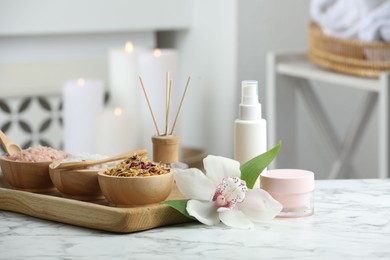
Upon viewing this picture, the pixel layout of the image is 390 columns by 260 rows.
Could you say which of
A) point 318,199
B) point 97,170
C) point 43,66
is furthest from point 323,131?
point 97,170

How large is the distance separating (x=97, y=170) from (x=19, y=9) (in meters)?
1.36

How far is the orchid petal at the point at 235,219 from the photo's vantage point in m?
1.02

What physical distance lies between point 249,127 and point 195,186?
0.38 feet

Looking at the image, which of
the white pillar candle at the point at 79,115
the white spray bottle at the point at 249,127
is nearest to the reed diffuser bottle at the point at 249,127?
the white spray bottle at the point at 249,127

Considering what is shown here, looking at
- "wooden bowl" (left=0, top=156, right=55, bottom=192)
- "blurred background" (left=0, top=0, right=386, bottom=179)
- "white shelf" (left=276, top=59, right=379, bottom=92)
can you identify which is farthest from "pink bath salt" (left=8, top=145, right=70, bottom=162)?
"blurred background" (left=0, top=0, right=386, bottom=179)

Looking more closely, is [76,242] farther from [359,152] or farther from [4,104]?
[359,152]

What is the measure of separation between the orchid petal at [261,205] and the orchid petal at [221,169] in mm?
35

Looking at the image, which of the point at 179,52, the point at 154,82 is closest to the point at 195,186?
the point at 154,82

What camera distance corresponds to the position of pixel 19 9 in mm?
2342

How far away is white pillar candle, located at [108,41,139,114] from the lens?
1809 mm

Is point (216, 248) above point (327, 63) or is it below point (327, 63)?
below

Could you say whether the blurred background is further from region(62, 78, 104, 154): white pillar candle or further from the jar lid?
the jar lid

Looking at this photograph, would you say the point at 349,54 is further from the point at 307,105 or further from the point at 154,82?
the point at 154,82

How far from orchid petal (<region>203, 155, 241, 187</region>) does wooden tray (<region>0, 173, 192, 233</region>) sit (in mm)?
63
